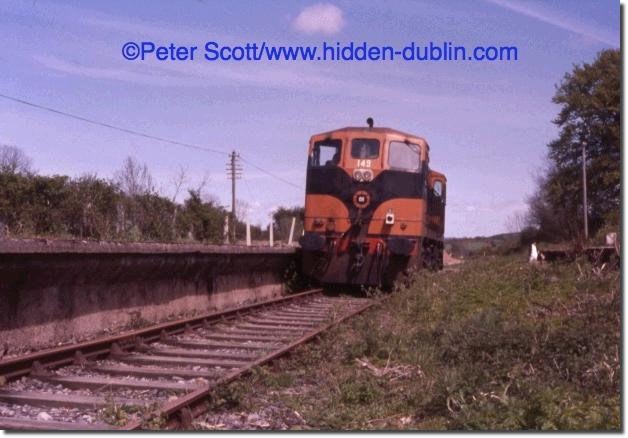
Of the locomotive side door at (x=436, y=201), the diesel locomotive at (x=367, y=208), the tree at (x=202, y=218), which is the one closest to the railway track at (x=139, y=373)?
the diesel locomotive at (x=367, y=208)

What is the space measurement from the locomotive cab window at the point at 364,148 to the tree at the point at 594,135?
4779mm

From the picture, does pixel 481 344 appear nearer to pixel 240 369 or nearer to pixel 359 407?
pixel 359 407

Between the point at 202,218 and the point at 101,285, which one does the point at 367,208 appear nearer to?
the point at 101,285

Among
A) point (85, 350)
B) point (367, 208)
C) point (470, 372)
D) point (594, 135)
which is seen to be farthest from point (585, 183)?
point (85, 350)

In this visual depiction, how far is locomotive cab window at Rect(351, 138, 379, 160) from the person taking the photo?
16.1 meters

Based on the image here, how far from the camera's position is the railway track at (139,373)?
17.3 ft

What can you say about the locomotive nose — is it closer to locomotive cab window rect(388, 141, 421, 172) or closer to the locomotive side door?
locomotive cab window rect(388, 141, 421, 172)

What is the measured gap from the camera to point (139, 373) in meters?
7.00

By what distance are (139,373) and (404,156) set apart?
1011cm

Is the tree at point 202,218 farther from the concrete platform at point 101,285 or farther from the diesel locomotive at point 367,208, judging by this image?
the concrete platform at point 101,285

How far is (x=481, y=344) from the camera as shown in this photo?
282 inches

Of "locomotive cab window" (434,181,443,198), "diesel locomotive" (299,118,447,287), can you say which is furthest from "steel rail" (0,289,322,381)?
"locomotive cab window" (434,181,443,198)

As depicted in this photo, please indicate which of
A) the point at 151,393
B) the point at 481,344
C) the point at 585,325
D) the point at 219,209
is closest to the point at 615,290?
the point at 585,325

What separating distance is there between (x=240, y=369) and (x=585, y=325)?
11.6 ft
